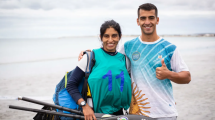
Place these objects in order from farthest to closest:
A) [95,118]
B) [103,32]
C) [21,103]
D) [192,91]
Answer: [192,91] < [21,103] < [103,32] < [95,118]

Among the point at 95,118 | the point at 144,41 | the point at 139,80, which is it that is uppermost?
the point at 144,41

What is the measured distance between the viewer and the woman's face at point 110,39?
2.78 m

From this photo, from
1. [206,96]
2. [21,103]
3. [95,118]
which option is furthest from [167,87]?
[21,103]

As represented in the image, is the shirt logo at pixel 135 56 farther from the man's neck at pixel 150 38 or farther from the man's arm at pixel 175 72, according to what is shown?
the man's arm at pixel 175 72

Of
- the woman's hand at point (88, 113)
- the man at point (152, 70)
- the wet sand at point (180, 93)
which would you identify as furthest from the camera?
the wet sand at point (180, 93)

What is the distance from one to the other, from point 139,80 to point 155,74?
9.3 inches

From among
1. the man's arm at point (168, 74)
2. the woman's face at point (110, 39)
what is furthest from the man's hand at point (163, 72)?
the woman's face at point (110, 39)

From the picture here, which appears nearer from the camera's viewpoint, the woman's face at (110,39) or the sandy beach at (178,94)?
the woman's face at (110,39)

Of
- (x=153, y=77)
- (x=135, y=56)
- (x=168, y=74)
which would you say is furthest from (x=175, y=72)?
(x=135, y=56)

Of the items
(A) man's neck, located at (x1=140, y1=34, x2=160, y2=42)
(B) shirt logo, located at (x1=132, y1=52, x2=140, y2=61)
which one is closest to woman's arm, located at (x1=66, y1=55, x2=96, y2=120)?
(B) shirt logo, located at (x1=132, y1=52, x2=140, y2=61)

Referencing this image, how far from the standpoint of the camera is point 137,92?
291 centimetres

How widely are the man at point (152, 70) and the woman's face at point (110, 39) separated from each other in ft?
1.11

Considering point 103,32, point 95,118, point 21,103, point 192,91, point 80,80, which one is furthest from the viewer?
point 192,91

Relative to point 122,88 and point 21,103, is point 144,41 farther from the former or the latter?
point 21,103
